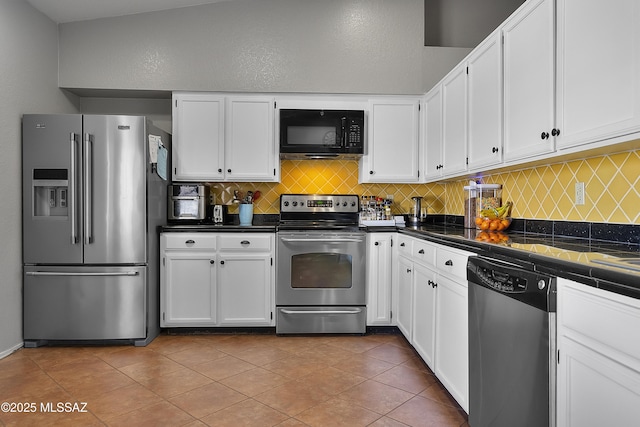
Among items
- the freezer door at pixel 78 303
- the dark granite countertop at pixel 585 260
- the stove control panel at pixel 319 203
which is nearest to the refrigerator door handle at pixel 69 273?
the freezer door at pixel 78 303

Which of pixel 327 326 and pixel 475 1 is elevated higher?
pixel 475 1

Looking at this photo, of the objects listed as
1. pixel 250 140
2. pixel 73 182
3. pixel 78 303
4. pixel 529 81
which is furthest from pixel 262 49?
pixel 78 303

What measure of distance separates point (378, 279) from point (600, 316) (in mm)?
2412

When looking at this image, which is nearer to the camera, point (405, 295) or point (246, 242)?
point (405, 295)

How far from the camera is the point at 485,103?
2.51m

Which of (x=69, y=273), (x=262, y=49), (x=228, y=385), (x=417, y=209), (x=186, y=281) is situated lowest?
(x=228, y=385)

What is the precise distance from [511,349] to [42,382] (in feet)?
8.78

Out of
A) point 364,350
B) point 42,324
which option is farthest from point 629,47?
point 42,324

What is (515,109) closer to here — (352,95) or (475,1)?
(352,95)

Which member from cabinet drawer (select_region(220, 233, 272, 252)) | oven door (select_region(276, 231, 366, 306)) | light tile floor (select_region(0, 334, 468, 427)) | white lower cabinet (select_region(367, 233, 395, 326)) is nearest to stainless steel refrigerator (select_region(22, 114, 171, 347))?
light tile floor (select_region(0, 334, 468, 427))

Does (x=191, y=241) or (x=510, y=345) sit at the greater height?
(x=191, y=241)

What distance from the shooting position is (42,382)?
2561 millimetres

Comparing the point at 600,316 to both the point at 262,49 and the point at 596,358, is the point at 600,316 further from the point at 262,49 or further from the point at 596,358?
the point at 262,49

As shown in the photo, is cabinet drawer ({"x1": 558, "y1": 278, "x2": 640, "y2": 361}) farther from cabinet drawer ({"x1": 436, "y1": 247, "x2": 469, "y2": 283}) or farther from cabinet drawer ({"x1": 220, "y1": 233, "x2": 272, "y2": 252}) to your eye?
cabinet drawer ({"x1": 220, "y1": 233, "x2": 272, "y2": 252})
